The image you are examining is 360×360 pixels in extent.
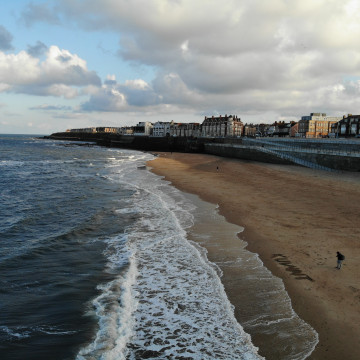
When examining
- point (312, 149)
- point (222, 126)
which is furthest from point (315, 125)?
point (312, 149)

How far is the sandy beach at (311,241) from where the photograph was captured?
7.07 m

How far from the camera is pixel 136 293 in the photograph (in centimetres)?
866

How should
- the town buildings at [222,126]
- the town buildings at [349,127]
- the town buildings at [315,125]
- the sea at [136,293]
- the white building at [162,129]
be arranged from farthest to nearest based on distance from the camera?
the white building at [162,129]
the town buildings at [222,126]
the town buildings at [315,125]
the town buildings at [349,127]
the sea at [136,293]

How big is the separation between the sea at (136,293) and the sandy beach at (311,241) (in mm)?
483

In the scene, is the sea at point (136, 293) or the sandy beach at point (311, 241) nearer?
the sea at point (136, 293)

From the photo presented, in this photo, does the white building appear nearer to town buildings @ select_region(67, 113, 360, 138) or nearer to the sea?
town buildings @ select_region(67, 113, 360, 138)

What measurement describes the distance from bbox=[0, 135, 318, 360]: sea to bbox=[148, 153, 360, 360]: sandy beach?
1.58 ft

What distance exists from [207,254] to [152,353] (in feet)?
17.0

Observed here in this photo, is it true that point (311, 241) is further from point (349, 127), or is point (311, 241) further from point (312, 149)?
point (349, 127)

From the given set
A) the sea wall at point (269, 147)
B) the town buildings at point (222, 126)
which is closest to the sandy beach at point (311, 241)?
the sea wall at point (269, 147)

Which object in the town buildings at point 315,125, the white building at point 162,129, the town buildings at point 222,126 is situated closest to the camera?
the town buildings at point 315,125

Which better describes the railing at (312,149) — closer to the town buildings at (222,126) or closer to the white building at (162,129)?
the town buildings at (222,126)

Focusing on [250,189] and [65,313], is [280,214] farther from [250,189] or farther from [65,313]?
[65,313]

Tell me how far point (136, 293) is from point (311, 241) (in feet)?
23.3
